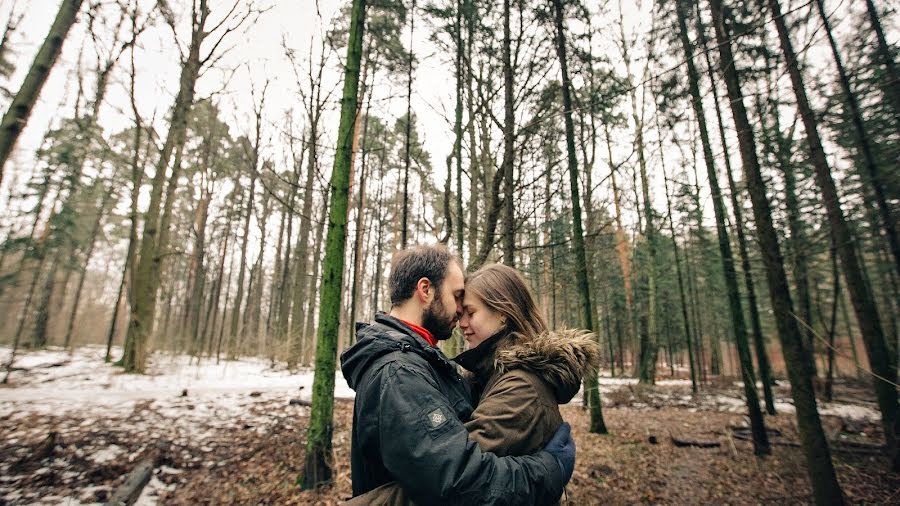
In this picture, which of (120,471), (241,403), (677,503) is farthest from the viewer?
(241,403)

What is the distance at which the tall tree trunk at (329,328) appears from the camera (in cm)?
468

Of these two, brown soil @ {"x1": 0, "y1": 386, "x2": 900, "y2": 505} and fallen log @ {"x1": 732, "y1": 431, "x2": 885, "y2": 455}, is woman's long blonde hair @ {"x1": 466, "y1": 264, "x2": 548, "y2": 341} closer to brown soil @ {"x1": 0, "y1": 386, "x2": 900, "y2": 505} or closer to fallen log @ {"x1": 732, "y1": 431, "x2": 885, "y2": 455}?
brown soil @ {"x1": 0, "y1": 386, "x2": 900, "y2": 505}

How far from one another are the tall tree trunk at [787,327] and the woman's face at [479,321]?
385 cm

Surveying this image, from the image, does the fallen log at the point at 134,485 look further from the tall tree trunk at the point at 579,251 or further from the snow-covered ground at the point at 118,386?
the tall tree trunk at the point at 579,251

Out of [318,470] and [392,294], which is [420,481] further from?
[318,470]

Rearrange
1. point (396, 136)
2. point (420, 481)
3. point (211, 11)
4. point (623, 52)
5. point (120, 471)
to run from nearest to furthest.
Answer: point (420, 481) < point (120, 471) < point (211, 11) < point (623, 52) < point (396, 136)

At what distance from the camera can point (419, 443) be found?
1148 millimetres

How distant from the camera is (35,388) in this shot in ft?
26.2

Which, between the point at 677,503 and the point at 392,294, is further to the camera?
the point at 677,503

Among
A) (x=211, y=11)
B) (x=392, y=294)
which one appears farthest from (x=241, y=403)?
(x=211, y=11)

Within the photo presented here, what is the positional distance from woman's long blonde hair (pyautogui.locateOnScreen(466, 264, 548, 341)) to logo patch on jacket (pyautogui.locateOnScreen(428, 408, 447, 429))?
749 mm

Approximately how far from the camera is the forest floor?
4.50 metres

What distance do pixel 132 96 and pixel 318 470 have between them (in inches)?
375

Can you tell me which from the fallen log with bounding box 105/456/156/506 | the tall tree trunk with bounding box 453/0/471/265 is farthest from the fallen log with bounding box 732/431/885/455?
the fallen log with bounding box 105/456/156/506
